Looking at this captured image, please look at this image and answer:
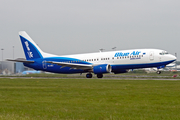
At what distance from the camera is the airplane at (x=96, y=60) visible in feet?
156

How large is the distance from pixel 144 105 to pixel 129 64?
1306 inches

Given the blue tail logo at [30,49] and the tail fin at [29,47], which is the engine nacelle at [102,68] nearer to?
the tail fin at [29,47]

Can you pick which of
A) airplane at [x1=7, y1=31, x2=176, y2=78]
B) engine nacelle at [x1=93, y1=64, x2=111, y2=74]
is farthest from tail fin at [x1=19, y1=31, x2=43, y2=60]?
engine nacelle at [x1=93, y1=64, x2=111, y2=74]

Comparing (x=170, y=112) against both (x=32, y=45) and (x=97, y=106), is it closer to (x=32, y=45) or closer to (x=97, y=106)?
(x=97, y=106)

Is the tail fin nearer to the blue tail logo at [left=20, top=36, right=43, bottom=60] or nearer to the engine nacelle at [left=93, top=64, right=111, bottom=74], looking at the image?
the blue tail logo at [left=20, top=36, right=43, bottom=60]

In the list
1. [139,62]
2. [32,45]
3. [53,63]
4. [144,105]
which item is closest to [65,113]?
[144,105]

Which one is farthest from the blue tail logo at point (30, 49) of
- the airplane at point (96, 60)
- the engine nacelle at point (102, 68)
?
the engine nacelle at point (102, 68)

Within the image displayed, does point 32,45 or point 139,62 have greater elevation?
point 32,45

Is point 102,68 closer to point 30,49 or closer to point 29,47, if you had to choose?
point 30,49

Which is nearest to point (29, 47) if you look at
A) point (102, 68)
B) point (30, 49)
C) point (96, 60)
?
point (30, 49)

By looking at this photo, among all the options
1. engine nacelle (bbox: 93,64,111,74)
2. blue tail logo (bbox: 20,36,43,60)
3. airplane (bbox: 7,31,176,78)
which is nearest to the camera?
airplane (bbox: 7,31,176,78)

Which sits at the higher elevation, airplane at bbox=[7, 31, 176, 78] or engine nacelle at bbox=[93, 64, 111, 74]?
airplane at bbox=[7, 31, 176, 78]

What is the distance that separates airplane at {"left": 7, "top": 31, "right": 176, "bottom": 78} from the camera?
47.5 metres

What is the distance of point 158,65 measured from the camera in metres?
47.8
